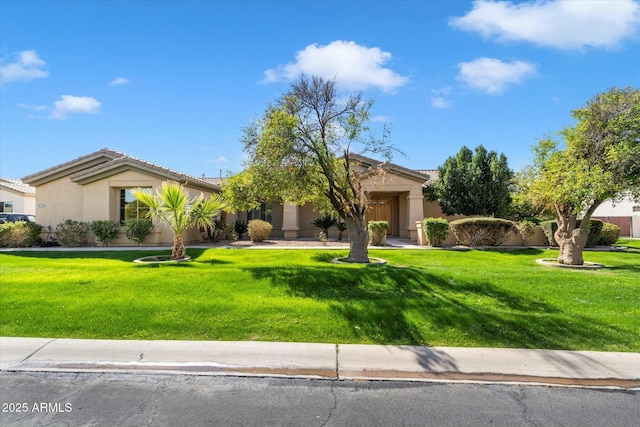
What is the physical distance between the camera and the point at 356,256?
11.6m

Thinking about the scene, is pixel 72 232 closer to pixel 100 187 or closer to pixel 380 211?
pixel 100 187

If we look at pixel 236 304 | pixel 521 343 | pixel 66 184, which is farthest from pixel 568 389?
pixel 66 184

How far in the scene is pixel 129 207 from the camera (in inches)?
717

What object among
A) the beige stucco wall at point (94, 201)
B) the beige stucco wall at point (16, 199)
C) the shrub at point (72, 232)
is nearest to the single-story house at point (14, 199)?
the beige stucco wall at point (16, 199)

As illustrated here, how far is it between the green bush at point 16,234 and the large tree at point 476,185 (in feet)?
66.3

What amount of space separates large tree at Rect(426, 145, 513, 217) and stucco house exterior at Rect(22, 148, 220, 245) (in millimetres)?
12797

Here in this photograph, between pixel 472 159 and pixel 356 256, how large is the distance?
481 inches

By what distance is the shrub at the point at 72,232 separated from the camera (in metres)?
17.2

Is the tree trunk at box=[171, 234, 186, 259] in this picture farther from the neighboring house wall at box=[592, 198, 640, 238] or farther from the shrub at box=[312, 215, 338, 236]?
the neighboring house wall at box=[592, 198, 640, 238]

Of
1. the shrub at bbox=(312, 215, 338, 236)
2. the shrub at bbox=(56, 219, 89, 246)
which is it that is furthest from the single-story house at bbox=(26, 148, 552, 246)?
the shrub at bbox=(312, 215, 338, 236)

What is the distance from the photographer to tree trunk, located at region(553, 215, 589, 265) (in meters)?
11.9

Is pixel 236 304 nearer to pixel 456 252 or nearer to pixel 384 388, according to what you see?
pixel 384 388

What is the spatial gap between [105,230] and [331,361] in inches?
601

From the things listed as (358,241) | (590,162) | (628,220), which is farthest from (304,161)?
(628,220)
